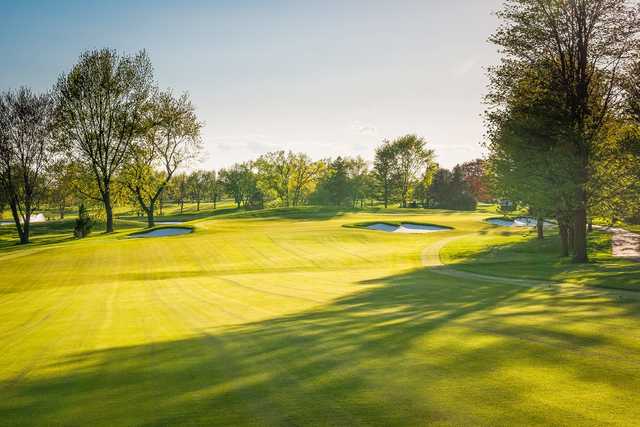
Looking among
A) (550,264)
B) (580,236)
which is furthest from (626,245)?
→ (550,264)

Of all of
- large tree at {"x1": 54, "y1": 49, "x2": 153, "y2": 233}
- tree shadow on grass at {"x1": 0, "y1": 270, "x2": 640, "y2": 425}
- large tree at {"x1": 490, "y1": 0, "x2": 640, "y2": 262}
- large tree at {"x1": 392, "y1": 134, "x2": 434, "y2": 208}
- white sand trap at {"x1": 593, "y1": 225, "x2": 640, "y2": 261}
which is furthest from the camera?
large tree at {"x1": 392, "y1": 134, "x2": 434, "y2": 208}

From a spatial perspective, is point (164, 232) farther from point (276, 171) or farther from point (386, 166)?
point (386, 166)

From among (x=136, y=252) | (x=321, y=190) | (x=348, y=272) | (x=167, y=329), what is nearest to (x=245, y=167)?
(x=321, y=190)

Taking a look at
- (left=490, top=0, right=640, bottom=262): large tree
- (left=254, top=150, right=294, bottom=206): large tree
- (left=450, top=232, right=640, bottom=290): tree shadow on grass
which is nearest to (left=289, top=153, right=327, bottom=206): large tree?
(left=254, top=150, right=294, bottom=206): large tree

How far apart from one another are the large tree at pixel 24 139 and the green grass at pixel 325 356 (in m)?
36.7

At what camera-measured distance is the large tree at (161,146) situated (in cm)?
5225

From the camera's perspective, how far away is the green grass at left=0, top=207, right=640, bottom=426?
215 inches

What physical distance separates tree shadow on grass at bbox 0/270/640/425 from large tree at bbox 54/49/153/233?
42840 millimetres

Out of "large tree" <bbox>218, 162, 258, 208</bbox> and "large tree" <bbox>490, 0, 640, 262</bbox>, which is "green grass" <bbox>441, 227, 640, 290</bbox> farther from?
"large tree" <bbox>218, 162, 258, 208</bbox>

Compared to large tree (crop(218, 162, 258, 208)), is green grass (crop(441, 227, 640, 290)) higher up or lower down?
lower down

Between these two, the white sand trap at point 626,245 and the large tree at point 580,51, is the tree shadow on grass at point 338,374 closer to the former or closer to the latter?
the large tree at point 580,51

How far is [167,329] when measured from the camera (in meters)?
11.4

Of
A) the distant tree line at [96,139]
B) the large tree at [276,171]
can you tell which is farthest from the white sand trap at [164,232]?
the large tree at [276,171]

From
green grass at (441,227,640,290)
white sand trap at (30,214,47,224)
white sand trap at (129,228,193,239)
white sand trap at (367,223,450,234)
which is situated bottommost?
green grass at (441,227,640,290)
